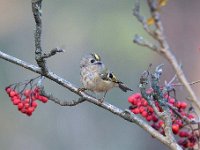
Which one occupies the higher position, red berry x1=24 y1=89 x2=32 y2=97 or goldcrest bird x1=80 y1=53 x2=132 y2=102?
goldcrest bird x1=80 y1=53 x2=132 y2=102

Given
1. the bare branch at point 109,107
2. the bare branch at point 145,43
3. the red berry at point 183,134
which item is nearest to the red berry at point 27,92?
the bare branch at point 109,107

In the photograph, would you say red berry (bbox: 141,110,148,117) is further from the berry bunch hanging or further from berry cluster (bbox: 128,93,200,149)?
the berry bunch hanging

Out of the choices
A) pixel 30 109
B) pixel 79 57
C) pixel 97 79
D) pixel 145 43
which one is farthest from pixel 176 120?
pixel 79 57

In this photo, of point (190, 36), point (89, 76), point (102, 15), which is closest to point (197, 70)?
point (190, 36)

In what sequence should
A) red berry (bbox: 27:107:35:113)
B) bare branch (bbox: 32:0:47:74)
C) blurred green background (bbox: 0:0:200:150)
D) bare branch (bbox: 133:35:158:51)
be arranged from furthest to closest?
blurred green background (bbox: 0:0:200:150), red berry (bbox: 27:107:35:113), bare branch (bbox: 32:0:47:74), bare branch (bbox: 133:35:158:51)

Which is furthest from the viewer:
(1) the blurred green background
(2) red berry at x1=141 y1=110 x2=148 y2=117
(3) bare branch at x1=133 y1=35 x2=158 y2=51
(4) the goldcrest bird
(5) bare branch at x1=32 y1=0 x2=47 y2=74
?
(1) the blurred green background

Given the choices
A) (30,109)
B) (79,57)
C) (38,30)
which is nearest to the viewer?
(38,30)

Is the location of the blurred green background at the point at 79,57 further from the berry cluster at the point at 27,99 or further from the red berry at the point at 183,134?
the red berry at the point at 183,134

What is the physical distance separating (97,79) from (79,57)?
228 inches

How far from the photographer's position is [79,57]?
984 centimetres

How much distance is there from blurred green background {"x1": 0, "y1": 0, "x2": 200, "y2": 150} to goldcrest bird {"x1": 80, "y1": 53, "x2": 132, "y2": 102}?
4956 mm

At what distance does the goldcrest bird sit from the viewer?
157 inches

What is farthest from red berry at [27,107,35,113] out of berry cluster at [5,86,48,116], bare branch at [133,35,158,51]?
bare branch at [133,35,158,51]

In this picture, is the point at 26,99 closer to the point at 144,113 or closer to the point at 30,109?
the point at 30,109
